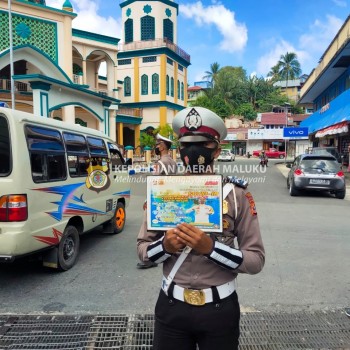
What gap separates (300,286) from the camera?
4.23 m

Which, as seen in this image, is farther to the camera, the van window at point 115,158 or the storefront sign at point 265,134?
the storefront sign at point 265,134

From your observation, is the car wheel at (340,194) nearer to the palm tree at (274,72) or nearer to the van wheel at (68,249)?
the van wheel at (68,249)

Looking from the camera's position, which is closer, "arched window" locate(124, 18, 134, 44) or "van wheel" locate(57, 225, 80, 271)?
"van wheel" locate(57, 225, 80, 271)

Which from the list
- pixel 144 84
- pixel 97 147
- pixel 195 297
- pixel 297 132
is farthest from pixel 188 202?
pixel 144 84

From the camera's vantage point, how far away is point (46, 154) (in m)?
4.24

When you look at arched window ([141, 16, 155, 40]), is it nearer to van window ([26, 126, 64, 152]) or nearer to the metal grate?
van window ([26, 126, 64, 152])

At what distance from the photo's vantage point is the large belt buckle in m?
1.65

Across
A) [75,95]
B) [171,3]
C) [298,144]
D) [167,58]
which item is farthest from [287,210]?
[298,144]

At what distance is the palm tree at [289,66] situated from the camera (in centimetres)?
7075

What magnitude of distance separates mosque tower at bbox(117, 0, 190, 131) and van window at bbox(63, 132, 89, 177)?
29525 mm

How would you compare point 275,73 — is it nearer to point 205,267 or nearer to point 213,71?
point 213,71

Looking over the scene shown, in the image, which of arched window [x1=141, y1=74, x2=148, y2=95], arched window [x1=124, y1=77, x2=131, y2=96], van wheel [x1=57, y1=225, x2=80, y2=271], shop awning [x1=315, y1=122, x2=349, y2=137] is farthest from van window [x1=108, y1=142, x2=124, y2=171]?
arched window [x1=124, y1=77, x2=131, y2=96]

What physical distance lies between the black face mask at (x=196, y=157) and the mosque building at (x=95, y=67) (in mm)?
13335

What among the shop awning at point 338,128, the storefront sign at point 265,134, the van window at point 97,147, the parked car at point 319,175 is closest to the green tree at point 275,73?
the storefront sign at point 265,134
